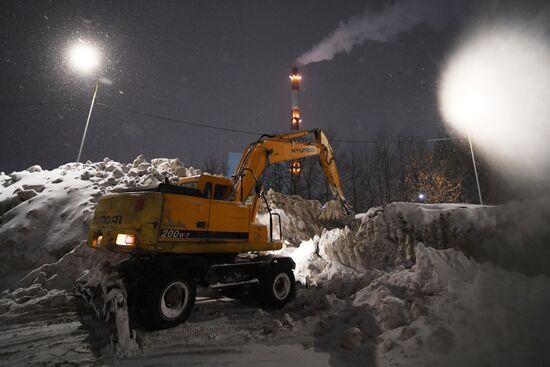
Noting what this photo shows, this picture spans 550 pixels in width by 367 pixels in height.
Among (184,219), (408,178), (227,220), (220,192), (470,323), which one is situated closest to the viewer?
(470,323)

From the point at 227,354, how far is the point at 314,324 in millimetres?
1639

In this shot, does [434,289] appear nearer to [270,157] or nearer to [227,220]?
[227,220]

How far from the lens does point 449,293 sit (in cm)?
463

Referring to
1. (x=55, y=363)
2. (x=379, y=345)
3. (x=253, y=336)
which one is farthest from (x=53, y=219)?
(x=379, y=345)

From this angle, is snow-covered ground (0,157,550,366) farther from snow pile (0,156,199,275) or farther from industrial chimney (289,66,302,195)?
industrial chimney (289,66,302,195)

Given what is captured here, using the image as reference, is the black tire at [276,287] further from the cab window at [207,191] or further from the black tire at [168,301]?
the cab window at [207,191]

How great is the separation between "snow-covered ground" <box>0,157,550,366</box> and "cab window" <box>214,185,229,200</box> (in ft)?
7.95

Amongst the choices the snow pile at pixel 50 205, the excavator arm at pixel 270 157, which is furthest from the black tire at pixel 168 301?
the snow pile at pixel 50 205

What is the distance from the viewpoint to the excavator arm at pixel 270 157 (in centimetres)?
732

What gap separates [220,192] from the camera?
22.4 ft

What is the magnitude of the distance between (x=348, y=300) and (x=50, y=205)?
1040 centimetres

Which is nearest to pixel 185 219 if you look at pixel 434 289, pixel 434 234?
pixel 434 289

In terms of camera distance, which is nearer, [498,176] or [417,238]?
[417,238]

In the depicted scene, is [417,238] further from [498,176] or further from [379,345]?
[498,176]
